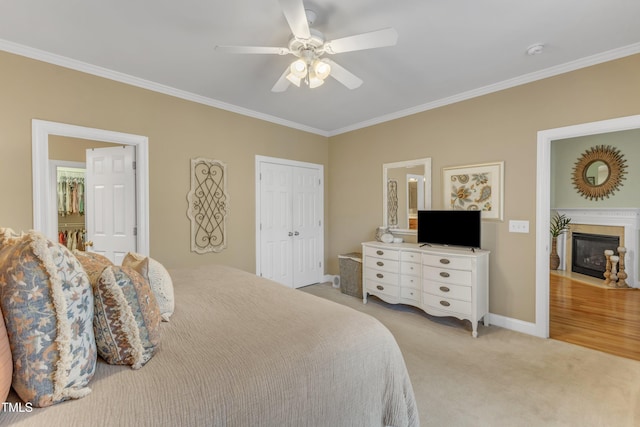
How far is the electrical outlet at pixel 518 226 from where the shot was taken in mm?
2930

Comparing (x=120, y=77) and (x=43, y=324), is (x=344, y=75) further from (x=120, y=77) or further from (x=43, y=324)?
(x=120, y=77)

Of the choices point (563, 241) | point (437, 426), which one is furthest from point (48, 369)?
point (563, 241)

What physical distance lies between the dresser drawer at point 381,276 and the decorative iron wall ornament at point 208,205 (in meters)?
1.93

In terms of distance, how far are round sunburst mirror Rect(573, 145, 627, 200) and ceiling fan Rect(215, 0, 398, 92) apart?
527 centimetres

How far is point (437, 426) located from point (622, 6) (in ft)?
9.67

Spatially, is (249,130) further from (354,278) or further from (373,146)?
(354,278)

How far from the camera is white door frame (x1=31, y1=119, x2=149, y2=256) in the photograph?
8.02ft

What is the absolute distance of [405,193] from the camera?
12.9ft

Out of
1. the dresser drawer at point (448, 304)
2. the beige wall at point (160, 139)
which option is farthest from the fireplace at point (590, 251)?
the beige wall at point (160, 139)

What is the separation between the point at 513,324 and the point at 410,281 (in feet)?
3.61

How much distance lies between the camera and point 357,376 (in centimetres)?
117

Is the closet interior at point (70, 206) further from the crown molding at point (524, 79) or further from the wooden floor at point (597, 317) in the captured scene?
the wooden floor at point (597, 317)

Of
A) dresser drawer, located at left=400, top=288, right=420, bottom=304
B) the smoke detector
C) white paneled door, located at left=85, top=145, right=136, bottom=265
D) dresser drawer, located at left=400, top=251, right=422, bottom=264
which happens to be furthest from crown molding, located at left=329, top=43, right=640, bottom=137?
white paneled door, located at left=85, top=145, right=136, bottom=265

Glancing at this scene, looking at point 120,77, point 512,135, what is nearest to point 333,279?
point 512,135
